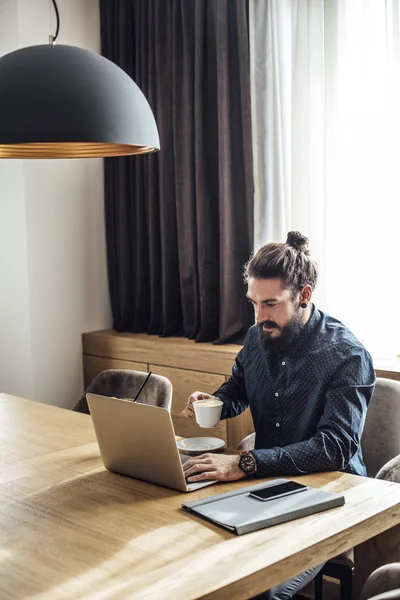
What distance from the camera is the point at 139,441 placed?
1.99m

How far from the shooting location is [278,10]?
3650 mm

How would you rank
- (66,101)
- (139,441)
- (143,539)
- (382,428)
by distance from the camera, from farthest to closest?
(382,428), (139,441), (66,101), (143,539)

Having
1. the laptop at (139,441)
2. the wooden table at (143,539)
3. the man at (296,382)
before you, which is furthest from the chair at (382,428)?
the laptop at (139,441)

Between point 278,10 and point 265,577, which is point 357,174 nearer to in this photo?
point 278,10

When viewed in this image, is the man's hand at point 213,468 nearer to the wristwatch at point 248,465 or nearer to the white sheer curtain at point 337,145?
the wristwatch at point 248,465

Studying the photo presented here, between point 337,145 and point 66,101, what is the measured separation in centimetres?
193

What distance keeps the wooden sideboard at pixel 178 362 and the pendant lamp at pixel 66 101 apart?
1.87 m

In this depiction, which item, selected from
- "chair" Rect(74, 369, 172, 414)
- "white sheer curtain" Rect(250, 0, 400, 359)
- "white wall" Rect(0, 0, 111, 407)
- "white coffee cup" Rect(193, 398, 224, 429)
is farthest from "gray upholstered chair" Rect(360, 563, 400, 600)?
"white wall" Rect(0, 0, 111, 407)

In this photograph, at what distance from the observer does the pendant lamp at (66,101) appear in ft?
6.02

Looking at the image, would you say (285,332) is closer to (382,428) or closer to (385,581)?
(382,428)

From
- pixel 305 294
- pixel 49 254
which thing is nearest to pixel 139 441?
pixel 305 294

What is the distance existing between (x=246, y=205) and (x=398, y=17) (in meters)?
1.07

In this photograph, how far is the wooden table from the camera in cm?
148

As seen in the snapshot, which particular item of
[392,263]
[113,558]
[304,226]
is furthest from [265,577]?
[304,226]
